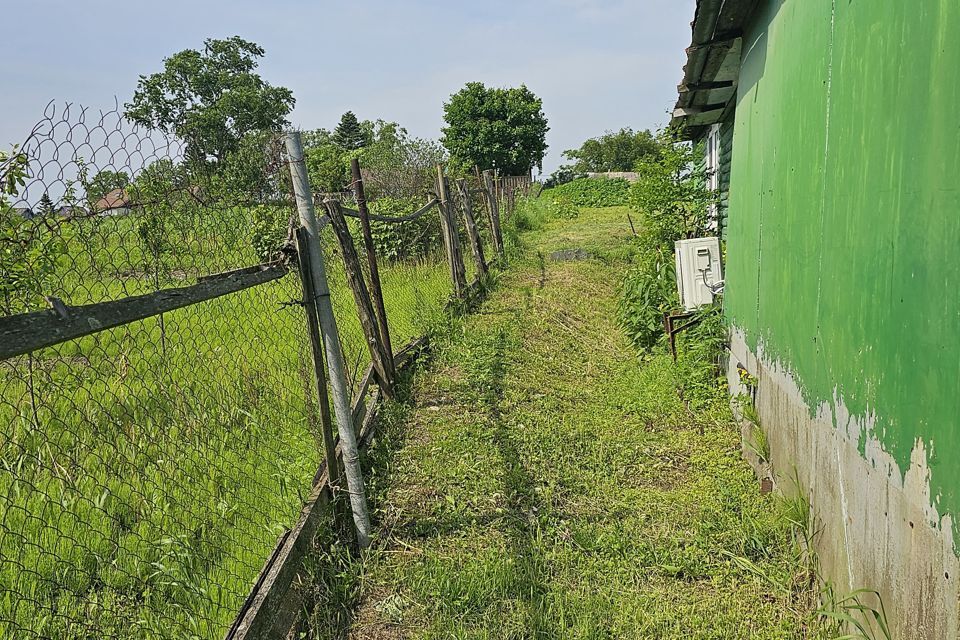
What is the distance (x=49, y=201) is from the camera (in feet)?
5.48

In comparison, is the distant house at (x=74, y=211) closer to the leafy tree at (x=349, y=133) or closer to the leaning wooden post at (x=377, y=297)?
the leaning wooden post at (x=377, y=297)

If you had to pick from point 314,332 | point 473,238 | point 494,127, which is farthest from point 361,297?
point 494,127

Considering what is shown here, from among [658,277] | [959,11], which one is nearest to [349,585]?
[959,11]

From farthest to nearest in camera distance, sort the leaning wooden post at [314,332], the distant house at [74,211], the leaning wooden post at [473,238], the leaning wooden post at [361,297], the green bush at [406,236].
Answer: the green bush at [406,236], the leaning wooden post at [473,238], the leaning wooden post at [361,297], the leaning wooden post at [314,332], the distant house at [74,211]

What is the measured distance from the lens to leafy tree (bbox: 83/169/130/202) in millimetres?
1785

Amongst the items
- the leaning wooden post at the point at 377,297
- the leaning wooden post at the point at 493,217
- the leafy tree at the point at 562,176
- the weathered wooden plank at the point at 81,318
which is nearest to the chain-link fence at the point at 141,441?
the weathered wooden plank at the point at 81,318

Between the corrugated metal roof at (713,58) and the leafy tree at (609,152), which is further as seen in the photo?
the leafy tree at (609,152)

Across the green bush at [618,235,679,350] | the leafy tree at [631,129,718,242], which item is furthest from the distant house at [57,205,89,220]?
the leafy tree at [631,129,718,242]

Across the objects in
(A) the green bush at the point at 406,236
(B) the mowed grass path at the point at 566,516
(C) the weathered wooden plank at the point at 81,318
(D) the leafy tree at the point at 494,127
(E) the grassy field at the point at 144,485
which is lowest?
(B) the mowed grass path at the point at 566,516

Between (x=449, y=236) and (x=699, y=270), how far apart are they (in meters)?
2.98

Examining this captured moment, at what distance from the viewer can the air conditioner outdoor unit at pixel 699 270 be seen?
618 centimetres

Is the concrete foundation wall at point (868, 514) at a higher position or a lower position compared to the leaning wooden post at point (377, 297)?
lower

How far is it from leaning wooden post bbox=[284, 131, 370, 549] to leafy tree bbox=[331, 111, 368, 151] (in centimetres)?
8130

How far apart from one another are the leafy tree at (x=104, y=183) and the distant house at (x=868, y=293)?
214 centimetres
